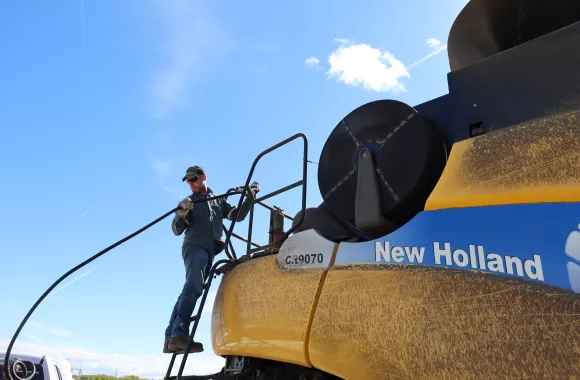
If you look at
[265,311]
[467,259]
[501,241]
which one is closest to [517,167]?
[501,241]

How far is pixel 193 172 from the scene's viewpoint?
512 cm

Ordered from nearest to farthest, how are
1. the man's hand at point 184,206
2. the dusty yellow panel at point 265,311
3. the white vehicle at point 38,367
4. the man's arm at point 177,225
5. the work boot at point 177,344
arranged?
1. the dusty yellow panel at point 265,311
2. the work boot at point 177,344
3. the man's hand at point 184,206
4. the man's arm at point 177,225
5. the white vehicle at point 38,367

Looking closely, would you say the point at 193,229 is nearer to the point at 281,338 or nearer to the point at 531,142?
the point at 281,338

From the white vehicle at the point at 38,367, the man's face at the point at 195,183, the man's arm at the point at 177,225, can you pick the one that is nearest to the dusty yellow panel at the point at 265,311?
the man's arm at the point at 177,225

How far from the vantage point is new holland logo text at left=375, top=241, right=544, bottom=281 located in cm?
203

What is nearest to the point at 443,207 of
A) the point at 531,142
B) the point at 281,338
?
the point at 531,142

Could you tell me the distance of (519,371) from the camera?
195cm

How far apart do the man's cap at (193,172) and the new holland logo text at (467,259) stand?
2991mm

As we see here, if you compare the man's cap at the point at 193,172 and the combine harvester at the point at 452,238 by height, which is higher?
the man's cap at the point at 193,172

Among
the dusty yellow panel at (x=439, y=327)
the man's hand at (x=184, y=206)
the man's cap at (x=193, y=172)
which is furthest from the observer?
the man's cap at (x=193, y=172)

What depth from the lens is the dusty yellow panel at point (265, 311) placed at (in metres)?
2.81

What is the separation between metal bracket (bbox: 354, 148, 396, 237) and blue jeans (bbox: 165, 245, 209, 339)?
6.26ft

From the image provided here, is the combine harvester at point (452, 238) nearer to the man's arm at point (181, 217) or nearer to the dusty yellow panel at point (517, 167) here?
the dusty yellow panel at point (517, 167)

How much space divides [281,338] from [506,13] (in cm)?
234
